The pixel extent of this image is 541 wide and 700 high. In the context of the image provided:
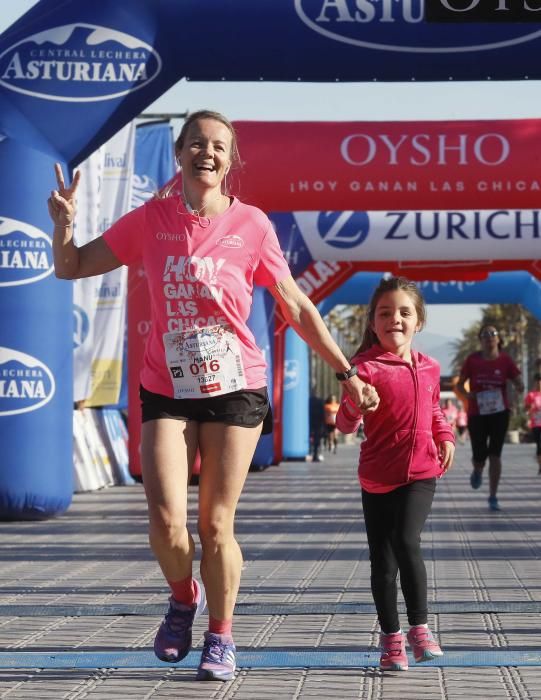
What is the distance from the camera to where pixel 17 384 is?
11953mm

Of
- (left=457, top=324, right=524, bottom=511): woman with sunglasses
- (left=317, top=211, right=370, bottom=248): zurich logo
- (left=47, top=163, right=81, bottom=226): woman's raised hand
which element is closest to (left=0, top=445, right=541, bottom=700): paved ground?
(left=457, top=324, right=524, bottom=511): woman with sunglasses

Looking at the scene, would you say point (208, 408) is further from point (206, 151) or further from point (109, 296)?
point (109, 296)

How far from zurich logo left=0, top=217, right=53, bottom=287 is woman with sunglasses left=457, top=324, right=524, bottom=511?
13.9ft

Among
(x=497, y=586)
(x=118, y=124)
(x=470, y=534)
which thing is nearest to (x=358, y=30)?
(x=118, y=124)

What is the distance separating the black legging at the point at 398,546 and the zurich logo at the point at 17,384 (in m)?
6.82

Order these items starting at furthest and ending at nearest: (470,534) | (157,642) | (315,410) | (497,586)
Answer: (315,410), (470,534), (497,586), (157,642)

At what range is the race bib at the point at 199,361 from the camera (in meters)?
5.07

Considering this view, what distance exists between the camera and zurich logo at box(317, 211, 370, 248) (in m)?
22.4

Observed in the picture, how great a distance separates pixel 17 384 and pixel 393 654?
7.14 meters

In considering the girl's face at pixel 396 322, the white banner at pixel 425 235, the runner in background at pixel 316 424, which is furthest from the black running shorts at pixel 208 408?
the runner in background at pixel 316 424

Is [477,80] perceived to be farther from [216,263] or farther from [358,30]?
[216,263]

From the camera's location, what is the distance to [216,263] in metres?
5.12

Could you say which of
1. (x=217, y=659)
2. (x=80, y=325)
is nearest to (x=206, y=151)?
(x=217, y=659)

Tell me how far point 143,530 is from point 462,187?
5995mm
